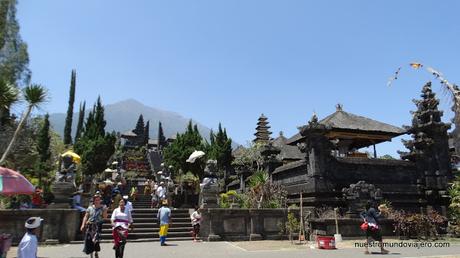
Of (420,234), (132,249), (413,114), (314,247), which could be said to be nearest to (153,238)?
(132,249)

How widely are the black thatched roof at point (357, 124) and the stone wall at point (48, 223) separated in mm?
14530

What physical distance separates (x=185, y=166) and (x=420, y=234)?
2888 cm

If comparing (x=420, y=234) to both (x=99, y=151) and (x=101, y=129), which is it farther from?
(x=101, y=129)

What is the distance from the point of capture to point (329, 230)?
1505 centimetres

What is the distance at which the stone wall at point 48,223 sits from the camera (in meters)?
14.0

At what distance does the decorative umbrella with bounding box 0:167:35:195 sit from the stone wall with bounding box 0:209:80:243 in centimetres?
746

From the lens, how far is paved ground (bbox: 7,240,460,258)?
36.8 ft

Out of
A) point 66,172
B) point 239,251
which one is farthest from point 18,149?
point 239,251

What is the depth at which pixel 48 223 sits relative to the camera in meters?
14.6

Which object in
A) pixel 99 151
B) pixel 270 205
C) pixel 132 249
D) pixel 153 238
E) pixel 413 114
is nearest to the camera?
pixel 132 249

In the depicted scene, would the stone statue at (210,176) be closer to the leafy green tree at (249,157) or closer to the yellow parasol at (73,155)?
the yellow parasol at (73,155)

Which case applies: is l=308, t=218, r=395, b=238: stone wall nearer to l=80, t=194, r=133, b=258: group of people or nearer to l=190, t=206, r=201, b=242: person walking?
l=190, t=206, r=201, b=242: person walking

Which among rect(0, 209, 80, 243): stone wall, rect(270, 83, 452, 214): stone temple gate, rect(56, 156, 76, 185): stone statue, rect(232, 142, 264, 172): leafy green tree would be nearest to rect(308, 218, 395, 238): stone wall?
rect(270, 83, 452, 214): stone temple gate

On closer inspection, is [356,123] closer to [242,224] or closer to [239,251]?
[242,224]
